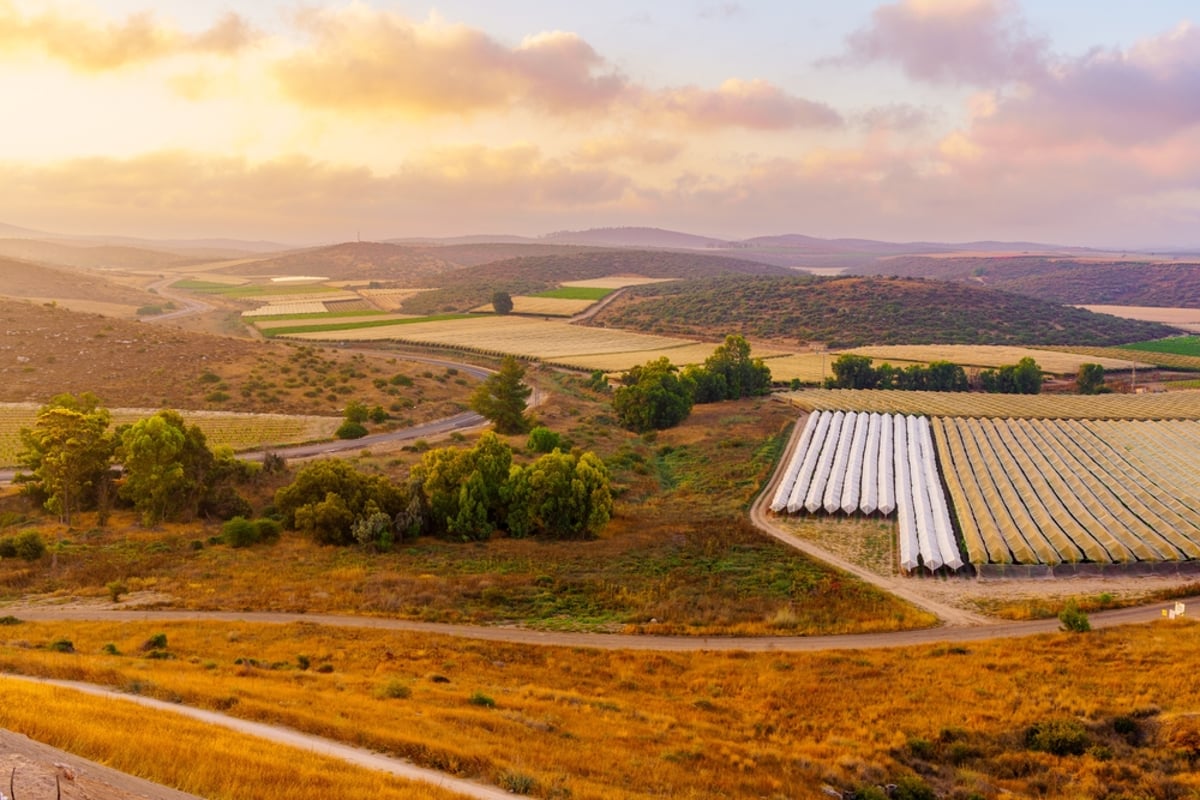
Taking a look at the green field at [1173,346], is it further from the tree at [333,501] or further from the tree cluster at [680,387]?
the tree at [333,501]

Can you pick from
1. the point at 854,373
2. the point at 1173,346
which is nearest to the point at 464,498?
the point at 854,373

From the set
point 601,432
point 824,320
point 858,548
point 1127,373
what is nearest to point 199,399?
point 601,432

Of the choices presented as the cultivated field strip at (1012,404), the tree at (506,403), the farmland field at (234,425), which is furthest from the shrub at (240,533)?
the cultivated field strip at (1012,404)

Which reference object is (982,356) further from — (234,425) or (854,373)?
(234,425)

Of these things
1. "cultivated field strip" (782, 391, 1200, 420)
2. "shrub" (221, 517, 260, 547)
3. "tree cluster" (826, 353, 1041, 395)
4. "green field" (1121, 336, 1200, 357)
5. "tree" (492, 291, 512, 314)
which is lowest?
"shrub" (221, 517, 260, 547)

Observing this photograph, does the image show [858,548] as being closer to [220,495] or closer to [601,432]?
[601,432]

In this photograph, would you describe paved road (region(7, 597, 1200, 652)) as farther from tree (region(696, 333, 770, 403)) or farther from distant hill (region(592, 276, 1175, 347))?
distant hill (region(592, 276, 1175, 347))

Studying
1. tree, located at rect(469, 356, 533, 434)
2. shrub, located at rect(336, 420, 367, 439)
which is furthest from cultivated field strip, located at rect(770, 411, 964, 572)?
shrub, located at rect(336, 420, 367, 439)
